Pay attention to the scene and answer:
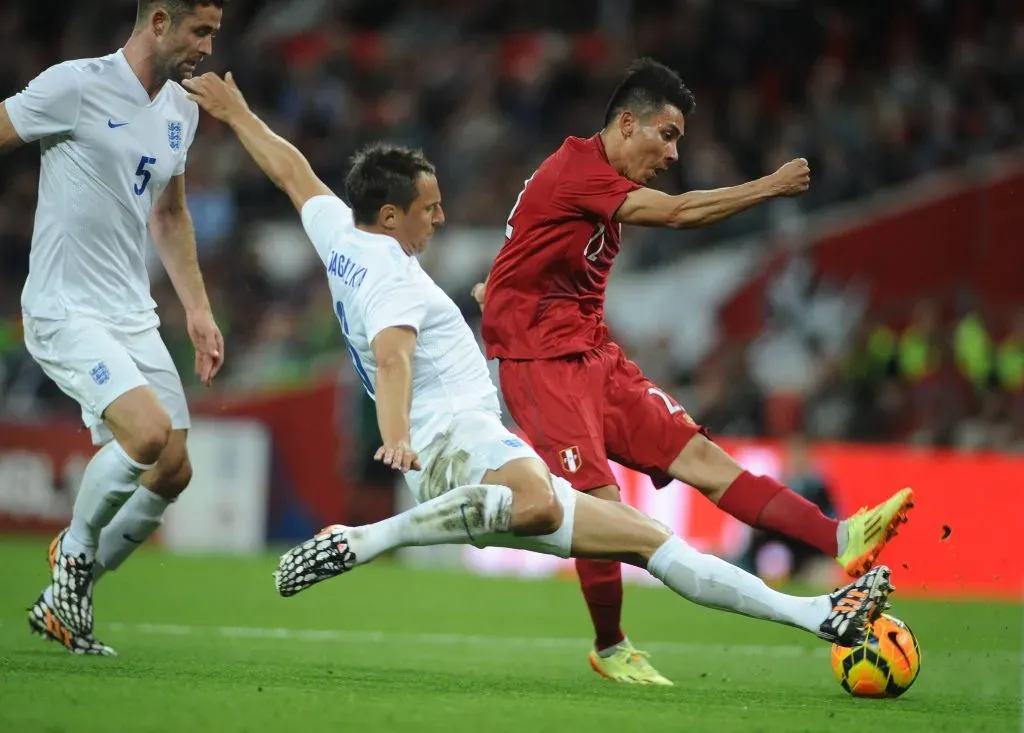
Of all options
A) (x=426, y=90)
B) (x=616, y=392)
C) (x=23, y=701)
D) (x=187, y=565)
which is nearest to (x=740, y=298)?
(x=426, y=90)

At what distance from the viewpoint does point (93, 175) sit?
21.9 feet

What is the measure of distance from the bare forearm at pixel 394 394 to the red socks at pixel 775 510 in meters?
1.90

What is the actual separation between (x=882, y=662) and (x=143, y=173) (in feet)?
12.3

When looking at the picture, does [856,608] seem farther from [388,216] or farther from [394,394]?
[388,216]

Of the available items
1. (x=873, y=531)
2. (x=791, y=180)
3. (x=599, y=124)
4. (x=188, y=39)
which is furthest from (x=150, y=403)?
(x=599, y=124)

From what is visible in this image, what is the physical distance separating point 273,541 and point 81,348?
10.2 meters

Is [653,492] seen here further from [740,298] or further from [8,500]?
[8,500]

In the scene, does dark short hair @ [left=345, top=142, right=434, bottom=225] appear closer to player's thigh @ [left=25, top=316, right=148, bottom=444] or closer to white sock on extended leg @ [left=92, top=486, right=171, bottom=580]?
player's thigh @ [left=25, top=316, right=148, bottom=444]

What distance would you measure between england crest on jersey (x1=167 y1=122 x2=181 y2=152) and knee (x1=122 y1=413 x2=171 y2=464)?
4.14 feet

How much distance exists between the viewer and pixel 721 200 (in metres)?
6.26

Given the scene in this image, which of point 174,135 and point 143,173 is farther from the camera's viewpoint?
point 174,135

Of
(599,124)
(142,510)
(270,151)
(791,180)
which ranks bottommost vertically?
(142,510)

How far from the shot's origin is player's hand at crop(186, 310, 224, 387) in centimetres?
735

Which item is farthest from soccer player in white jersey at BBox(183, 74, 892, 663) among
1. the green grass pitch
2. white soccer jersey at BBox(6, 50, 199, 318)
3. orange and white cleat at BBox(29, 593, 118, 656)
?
orange and white cleat at BBox(29, 593, 118, 656)
